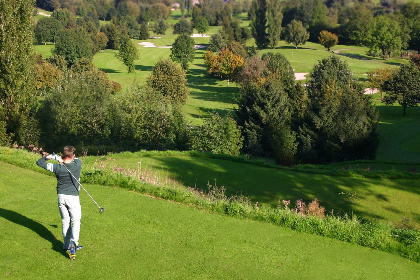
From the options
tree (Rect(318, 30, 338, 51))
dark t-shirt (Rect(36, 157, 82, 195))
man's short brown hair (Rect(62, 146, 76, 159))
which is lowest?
dark t-shirt (Rect(36, 157, 82, 195))

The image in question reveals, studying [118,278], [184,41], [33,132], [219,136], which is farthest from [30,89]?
[184,41]

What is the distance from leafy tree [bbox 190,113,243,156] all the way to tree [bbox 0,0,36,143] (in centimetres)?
1424

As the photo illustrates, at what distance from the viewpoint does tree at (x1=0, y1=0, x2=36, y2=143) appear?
2972 cm

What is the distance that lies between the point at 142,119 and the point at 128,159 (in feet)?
45.5

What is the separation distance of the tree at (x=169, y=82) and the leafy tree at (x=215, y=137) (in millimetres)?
31365

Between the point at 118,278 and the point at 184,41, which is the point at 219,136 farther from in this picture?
the point at 184,41

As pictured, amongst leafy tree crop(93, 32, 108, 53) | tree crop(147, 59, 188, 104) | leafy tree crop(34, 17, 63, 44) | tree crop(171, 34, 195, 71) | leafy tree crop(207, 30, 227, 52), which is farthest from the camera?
leafy tree crop(93, 32, 108, 53)

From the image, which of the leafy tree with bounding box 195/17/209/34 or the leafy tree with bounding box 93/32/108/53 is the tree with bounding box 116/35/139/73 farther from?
the leafy tree with bounding box 195/17/209/34

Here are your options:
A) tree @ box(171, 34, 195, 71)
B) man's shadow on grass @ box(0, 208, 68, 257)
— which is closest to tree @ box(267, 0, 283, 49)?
tree @ box(171, 34, 195, 71)

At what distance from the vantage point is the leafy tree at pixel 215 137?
3547 centimetres

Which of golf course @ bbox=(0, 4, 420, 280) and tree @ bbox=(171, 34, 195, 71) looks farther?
tree @ bbox=(171, 34, 195, 71)

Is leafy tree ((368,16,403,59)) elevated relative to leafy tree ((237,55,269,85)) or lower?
elevated

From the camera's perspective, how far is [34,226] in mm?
11117

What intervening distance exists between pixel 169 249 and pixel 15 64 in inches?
998
